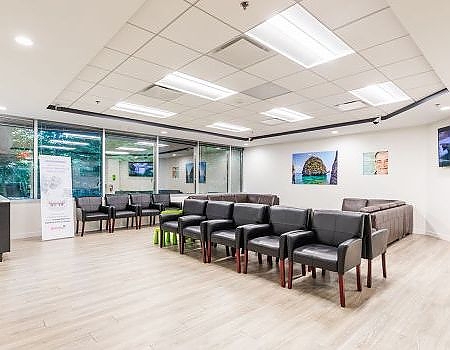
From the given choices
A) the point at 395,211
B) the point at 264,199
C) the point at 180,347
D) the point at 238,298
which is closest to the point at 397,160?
the point at 395,211

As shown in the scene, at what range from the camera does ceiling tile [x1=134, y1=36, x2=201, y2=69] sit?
3.04m

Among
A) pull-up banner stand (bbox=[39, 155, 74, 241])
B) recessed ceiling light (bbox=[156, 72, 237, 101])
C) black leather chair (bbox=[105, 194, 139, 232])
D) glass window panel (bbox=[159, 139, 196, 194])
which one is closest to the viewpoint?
recessed ceiling light (bbox=[156, 72, 237, 101])

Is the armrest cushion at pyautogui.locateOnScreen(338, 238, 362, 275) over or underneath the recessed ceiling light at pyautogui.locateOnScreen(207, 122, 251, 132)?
underneath

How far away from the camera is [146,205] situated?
7879mm

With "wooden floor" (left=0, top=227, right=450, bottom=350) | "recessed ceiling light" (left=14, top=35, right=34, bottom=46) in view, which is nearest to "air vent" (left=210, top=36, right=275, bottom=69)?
"recessed ceiling light" (left=14, top=35, right=34, bottom=46)

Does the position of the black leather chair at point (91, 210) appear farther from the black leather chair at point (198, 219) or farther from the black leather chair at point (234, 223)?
the black leather chair at point (234, 223)

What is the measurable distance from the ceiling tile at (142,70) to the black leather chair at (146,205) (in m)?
4.11

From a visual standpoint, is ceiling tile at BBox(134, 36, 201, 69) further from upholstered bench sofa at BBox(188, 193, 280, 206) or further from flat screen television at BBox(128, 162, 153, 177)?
upholstered bench sofa at BBox(188, 193, 280, 206)

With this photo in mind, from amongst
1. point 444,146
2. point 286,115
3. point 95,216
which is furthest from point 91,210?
point 444,146

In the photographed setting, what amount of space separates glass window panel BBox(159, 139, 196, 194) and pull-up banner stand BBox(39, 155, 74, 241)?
289 centimetres

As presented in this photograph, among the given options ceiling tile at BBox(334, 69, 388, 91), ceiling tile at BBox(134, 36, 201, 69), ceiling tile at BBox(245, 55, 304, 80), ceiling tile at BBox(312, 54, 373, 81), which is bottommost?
ceiling tile at BBox(334, 69, 388, 91)

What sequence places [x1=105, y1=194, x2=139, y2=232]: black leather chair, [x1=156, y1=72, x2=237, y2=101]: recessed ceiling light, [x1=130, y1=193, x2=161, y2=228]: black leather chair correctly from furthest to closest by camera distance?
[x1=130, y1=193, x2=161, y2=228]: black leather chair → [x1=105, y1=194, x2=139, y2=232]: black leather chair → [x1=156, y1=72, x2=237, y2=101]: recessed ceiling light

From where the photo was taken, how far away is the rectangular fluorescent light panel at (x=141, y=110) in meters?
5.64

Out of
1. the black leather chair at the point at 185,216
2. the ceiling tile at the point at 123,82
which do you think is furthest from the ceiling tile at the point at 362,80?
the black leather chair at the point at 185,216
